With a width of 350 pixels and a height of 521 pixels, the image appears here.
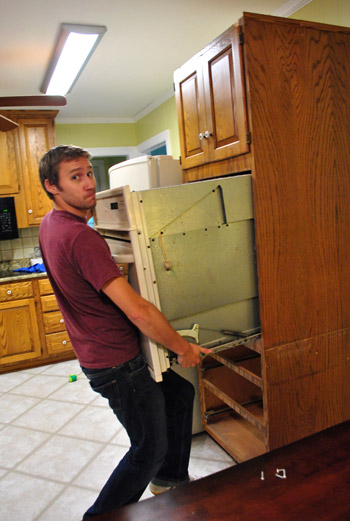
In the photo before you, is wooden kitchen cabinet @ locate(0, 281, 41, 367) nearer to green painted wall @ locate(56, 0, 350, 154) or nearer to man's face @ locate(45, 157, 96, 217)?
green painted wall @ locate(56, 0, 350, 154)

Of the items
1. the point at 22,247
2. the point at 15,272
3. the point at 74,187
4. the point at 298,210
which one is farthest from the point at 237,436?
the point at 22,247

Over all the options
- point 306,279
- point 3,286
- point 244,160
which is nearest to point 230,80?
point 244,160

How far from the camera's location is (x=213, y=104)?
1782 millimetres

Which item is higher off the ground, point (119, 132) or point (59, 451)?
point (119, 132)

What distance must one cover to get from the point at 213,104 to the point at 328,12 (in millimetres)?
1153

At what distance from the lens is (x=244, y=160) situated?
1.65 meters

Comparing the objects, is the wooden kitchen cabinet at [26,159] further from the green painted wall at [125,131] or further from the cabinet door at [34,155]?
the green painted wall at [125,131]

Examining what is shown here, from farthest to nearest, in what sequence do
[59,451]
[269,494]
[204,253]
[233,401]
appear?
[59,451] < [233,401] < [204,253] < [269,494]

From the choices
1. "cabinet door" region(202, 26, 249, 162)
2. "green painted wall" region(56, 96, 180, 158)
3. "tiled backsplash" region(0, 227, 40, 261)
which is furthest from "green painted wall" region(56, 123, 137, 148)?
"cabinet door" region(202, 26, 249, 162)

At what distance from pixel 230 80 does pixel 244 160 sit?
32 cm

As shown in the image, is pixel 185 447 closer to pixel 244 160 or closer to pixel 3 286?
pixel 244 160

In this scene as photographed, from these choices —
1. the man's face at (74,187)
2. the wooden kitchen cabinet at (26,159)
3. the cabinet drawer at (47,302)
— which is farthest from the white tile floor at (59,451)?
the wooden kitchen cabinet at (26,159)

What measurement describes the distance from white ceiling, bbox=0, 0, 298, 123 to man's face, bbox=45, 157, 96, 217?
137cm

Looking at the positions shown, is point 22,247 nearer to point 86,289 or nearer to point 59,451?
point 59,451
